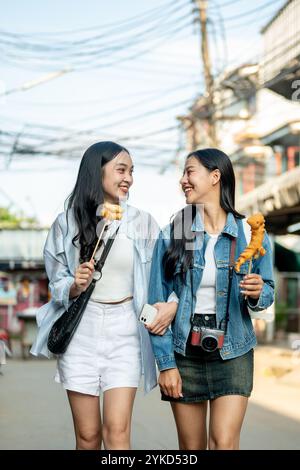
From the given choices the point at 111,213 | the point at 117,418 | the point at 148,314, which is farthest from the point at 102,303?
the point at 117,418

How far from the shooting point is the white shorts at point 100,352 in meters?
4.04

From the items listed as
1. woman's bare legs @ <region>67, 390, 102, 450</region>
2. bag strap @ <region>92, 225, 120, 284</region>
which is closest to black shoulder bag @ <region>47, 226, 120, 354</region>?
bag strap @ <region>92, 225, 120, 284</region>

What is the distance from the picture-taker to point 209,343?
383cm

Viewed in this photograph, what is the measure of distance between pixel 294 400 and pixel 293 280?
746 inches

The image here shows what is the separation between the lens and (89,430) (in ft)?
13.3

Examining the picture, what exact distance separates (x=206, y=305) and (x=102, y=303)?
1.71ft

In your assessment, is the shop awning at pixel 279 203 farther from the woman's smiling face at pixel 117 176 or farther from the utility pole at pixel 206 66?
the woman's smiling face at pixel 117 176

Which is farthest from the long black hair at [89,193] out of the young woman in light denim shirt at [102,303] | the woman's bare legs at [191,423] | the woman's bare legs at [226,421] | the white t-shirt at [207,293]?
the woman's bare legs at [226,421]

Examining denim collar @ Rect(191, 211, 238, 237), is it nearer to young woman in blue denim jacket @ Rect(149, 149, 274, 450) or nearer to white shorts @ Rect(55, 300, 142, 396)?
young woman in blue denim jacket @ Rect(149, 149, 274, 450)

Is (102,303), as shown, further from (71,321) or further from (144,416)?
(144,416)

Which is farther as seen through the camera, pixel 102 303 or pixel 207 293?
pixel 102 303

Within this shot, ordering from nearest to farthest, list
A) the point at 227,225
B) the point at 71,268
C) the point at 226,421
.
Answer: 1. the point at 226,421
2. the point at 227,225
3. the point at 71,268

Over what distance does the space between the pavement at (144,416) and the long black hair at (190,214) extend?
338 centimetres
